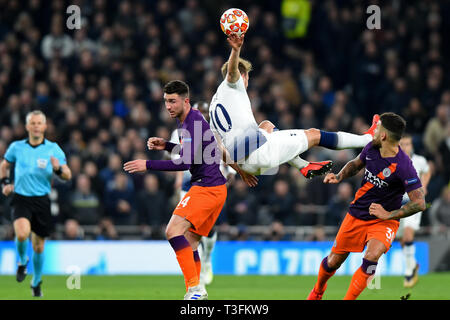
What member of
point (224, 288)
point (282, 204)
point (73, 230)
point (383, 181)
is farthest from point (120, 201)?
point (383, 181)

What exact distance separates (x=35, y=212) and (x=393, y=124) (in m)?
5.21

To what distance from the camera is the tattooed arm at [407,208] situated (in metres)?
8.58

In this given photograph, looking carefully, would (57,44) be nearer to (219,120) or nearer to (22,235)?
(22,235)

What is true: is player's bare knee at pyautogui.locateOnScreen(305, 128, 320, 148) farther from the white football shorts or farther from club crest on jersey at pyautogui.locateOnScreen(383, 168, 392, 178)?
club crest on jersey at pyautogui.locateOnScreen(383, 168, 392, 178)

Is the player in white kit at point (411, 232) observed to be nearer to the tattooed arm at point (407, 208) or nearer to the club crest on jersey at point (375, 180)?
the club crest on jersey at point (375, 180)

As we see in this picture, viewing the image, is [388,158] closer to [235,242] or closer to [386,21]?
[235,242]

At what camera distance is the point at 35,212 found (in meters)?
11.3

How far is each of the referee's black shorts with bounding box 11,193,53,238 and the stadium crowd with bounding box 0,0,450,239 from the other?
4778 millimetres

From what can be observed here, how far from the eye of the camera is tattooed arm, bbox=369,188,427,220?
28.1 ft

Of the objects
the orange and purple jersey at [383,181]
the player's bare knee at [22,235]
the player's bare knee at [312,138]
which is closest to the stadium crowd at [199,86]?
the player's bare knee at [22,235]

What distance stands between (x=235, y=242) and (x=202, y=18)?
6772 millimetres

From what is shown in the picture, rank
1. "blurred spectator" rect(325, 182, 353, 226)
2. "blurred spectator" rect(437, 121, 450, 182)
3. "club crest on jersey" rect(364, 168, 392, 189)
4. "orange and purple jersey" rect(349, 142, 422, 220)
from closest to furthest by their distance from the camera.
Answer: "orange and purple jersey" rect(349, 142, 422, 220) < "club crest on jersey" rect(364, 168, 392, 189) < "blurred spectator" rect(325, 182, 353, 226) < "blurred spectator" rect(437, 121, 450, 182)

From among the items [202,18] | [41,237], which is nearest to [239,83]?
[41,237]

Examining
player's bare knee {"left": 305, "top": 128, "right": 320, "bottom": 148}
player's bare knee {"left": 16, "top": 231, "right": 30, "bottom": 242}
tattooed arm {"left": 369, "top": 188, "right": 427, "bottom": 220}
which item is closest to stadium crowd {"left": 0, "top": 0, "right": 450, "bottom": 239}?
player's bare knee {"left": 16, "top": 231, "right": 30, "bottom": 242}
